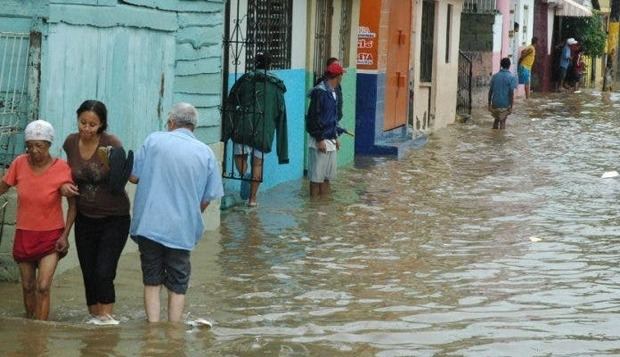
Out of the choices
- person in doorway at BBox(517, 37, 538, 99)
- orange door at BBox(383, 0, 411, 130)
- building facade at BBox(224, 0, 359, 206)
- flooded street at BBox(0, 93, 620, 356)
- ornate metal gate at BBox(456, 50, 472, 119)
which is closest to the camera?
flooded street at BBox(0, 93, 620, 356)

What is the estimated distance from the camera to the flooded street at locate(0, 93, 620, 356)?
28.9 ft

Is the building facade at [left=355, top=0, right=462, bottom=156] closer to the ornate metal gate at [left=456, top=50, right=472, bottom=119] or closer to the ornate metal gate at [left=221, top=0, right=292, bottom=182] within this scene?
the ornate metal gate at [left=456, top=50, right=472, bottom=119]

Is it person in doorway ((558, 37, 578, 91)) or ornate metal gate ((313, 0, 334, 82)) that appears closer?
ornate metal gate ((313, 0, 334, 82))

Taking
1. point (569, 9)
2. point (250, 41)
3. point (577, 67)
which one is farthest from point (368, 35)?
A: point (577, 67)

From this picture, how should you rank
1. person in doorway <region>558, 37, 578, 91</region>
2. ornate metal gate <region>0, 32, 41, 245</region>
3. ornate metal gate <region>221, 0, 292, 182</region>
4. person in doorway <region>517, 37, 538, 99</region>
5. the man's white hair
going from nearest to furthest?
the man's white hair
ornate metal gate <region>0, 32, 41, 245</region>
ornate metal gate <region>221, 0, 292, 182</region>
person in doorway <region>517, 37, 538, 99</region>
person in doorway <region>558, 37, 578, 91</region>

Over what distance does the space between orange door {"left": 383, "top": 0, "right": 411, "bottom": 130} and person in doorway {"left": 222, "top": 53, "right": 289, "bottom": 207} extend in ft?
26.0

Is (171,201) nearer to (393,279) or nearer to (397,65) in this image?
(393,279)

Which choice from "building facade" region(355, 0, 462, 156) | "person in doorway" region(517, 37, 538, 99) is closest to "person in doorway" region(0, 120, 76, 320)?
"building facade" region(355, 0, 462, 156)

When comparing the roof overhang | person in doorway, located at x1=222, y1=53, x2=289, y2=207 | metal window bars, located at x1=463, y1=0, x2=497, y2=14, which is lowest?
person in doorway, located at x1=222, y1=53, x2=289, y2=207

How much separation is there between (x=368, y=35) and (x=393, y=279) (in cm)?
1060

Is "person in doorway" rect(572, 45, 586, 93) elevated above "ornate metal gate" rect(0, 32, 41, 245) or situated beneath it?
elevated above

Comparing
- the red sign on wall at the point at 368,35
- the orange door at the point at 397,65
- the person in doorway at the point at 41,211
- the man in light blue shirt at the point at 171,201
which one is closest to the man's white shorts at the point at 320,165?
the red sign on wall at the point at 368,35

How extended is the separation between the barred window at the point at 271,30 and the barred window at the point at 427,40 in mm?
9080

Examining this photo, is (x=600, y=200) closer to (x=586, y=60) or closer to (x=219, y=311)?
(x=219, y=311)
